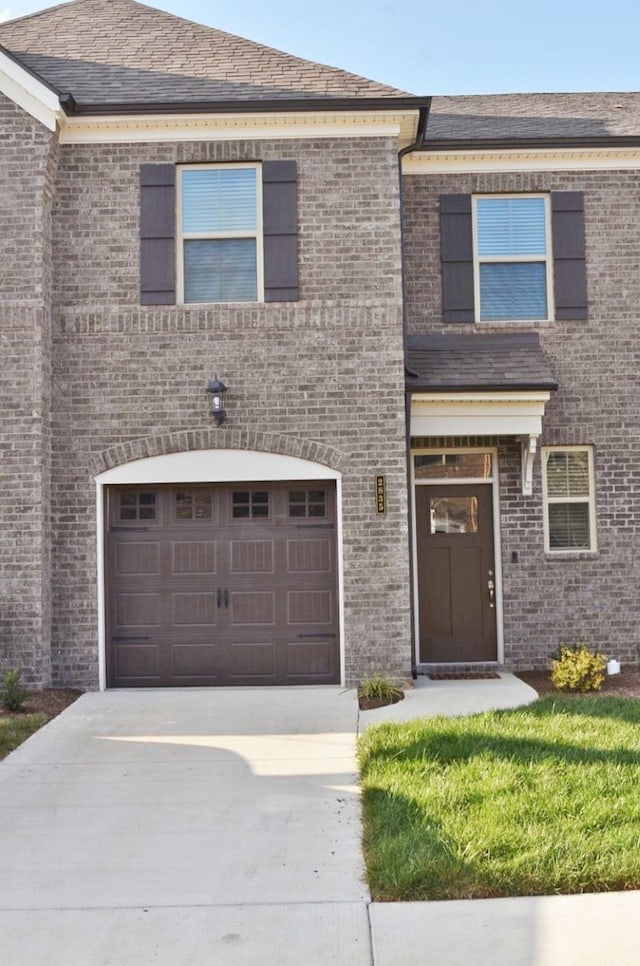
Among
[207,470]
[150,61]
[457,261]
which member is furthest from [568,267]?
[150,61]

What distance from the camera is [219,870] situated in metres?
5.19

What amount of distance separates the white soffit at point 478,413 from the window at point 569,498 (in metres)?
1.02

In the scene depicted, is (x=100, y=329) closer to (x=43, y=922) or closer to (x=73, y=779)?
(x=73, y=779)

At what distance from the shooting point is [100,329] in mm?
10250

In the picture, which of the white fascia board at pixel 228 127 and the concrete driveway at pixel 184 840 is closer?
the concrete driveway at pixel 184 840

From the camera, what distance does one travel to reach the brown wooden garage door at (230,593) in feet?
33.6

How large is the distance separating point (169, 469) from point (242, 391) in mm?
1148

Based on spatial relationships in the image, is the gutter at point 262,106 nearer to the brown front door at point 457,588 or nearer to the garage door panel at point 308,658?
the brown front door at point 457,588

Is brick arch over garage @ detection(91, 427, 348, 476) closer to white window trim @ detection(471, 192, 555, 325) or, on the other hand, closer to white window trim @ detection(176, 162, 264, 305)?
white window trim @ detection(176, 162, 264, 305)

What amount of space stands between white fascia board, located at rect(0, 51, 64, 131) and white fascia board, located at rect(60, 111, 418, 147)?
0.24 m

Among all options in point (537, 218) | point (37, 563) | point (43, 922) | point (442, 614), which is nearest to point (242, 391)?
point (37, 563)

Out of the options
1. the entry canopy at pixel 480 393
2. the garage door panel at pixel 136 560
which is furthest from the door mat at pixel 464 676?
the garage door panel at pixel 136 560

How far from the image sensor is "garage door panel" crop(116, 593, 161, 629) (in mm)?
10289

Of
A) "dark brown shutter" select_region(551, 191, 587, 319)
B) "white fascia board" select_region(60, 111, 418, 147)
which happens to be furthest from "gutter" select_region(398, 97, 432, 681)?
"dark brown shutter" select_region(551, 191, 587, 319)
